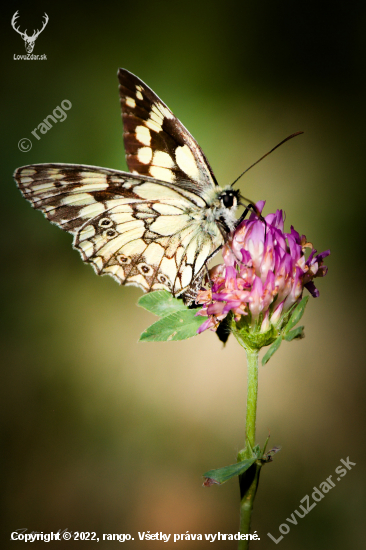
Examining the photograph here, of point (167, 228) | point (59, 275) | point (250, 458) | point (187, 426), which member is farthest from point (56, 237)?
point (250, 458)

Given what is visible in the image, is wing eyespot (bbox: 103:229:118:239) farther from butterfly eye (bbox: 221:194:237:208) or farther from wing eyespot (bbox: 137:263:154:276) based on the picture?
butterfly eye (bbox: 221:194:237:208)

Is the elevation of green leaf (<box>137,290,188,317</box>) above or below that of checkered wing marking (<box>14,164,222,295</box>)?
below

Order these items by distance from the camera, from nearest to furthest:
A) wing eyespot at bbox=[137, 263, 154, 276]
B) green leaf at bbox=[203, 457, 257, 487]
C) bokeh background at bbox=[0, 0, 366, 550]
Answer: green leaf at bbox=[203, 457, 257, 487], wing eyespot at bbox=[137, 263, 154, 276], bokeh background at bbox=[0, 0, 366, 550]

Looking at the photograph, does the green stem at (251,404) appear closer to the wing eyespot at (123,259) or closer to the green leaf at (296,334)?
the green leaf at (296,334)

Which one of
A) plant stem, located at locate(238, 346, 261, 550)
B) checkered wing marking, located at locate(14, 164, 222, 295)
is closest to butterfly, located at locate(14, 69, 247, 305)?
checkered wing marking, located at locate(14, 164, 222, 295)

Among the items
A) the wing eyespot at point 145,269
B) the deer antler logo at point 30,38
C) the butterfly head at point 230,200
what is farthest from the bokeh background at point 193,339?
the butterfly head at point 230,200

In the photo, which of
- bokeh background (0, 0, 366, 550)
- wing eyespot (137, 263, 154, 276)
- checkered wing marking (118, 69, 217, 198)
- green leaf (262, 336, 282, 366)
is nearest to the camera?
green leaf (262, 336, 282, 366)

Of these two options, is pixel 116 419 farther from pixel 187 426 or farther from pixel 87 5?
pixel 87 5

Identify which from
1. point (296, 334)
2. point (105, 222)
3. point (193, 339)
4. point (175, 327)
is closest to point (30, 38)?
point (193, 339)
